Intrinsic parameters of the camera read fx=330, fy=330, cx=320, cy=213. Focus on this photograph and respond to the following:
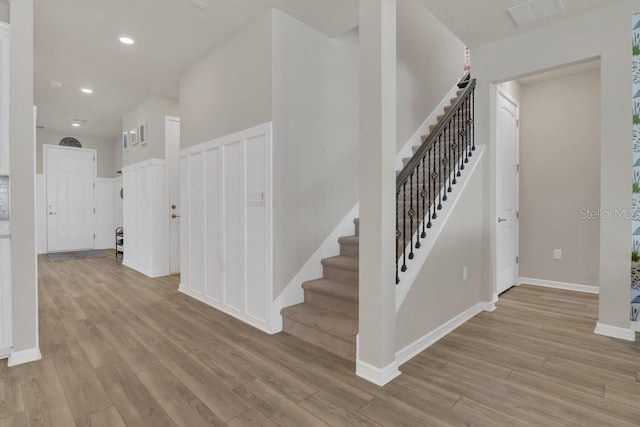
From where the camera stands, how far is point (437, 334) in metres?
2.80

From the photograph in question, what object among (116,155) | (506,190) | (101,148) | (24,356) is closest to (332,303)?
→ (24,356)

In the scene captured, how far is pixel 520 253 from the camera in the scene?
4.82m

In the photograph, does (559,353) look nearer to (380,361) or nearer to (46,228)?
(380,361)

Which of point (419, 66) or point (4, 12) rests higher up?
point (419, 66)

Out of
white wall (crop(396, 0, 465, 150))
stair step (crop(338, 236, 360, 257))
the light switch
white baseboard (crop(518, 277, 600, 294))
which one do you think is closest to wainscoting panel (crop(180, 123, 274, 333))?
the light switch

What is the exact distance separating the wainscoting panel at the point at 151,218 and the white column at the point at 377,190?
411 centimetres

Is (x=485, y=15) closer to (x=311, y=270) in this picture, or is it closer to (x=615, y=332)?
(x=311, y=270)

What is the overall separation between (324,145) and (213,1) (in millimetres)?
1612

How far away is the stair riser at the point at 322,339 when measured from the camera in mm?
2467

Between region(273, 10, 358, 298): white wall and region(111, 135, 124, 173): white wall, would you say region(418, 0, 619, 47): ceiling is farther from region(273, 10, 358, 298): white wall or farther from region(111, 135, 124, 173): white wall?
region(111, 135, 124, 173): white wall

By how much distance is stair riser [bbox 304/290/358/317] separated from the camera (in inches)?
110

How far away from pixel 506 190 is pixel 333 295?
278 cm

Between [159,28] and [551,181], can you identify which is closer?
[159,28]

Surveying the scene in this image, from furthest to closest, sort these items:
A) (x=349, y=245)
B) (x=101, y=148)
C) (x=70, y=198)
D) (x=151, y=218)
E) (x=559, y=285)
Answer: (x=101, y=148) → (x=70, y=198) → (x=151, y=218) → (x=559, y=285) → (x=349, y=245)
